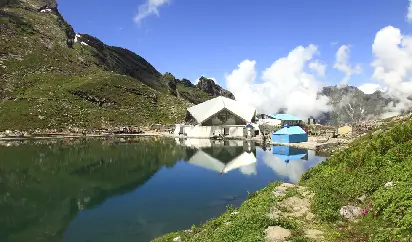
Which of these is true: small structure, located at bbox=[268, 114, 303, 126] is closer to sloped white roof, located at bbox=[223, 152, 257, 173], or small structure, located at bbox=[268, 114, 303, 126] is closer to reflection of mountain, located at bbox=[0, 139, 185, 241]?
reflection of mountain, located at bbox=[0, 139, 185, 241]

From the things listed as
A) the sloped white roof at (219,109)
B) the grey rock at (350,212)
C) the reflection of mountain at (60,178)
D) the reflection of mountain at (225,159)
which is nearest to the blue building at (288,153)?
the reflection of mountain at (225,159)

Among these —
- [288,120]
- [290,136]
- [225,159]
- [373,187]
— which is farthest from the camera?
[288,120]

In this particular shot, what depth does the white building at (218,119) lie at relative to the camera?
289 feet

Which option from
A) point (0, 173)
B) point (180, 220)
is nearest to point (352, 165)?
point (180, 220)

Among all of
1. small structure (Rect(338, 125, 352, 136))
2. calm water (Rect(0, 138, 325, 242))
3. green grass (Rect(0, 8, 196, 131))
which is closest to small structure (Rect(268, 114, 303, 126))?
green grass (Rect(0, 8, 196, 131))

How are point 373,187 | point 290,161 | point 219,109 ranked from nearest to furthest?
point 373,187, point 290,161, point 219,109

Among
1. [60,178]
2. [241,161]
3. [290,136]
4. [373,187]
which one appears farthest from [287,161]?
[373,187]

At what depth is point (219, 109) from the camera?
9856 centimetres

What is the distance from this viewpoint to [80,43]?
618 ft

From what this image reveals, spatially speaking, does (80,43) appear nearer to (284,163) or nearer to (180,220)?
(284,163)

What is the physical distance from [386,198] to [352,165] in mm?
7224

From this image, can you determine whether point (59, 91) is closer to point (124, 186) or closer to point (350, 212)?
point (124, 186)

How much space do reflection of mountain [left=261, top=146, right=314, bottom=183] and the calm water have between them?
0.12m

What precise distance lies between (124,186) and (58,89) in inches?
3576
